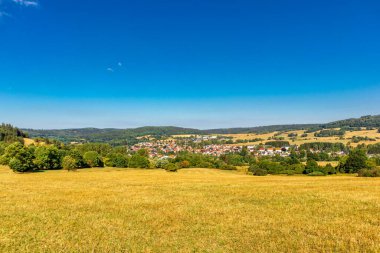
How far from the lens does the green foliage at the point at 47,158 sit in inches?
3679

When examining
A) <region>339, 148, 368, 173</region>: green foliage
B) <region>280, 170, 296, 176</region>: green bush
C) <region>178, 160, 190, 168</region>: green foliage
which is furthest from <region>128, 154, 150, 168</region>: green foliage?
<region>339, 148, 368, 173</region>: green foliage

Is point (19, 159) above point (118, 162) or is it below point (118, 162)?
above

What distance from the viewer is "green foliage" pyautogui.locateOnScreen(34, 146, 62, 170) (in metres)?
93.4

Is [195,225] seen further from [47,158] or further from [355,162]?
[47,158]

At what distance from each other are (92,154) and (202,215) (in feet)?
350

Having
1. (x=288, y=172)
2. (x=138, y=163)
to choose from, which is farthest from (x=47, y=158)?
(x=288, y=172)

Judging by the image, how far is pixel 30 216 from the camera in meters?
18.1

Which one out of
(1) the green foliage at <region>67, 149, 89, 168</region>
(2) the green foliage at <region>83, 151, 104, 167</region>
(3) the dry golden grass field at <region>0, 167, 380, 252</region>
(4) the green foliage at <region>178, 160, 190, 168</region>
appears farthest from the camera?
(4) the green foliage at <region>178, 160, 190, 168</region>

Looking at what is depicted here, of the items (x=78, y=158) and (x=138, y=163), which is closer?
(x=78, y=158)

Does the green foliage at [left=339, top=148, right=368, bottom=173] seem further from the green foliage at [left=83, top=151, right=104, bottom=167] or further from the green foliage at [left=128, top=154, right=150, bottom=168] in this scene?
the green foliage at [left=83, top=151, right=104, bottom=167]

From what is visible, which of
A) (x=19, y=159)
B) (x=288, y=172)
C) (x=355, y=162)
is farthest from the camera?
(x=288, y=172)

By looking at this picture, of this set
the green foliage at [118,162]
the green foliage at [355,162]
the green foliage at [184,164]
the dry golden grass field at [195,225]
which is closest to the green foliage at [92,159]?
the green foliage at [118,162]

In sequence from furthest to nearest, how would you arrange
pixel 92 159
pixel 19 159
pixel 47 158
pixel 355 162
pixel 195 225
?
pixel 92 159 → pixel 47 158 → pixel 355 162 → pixel 19 159 → pixel 195 225

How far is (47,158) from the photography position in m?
95.6
